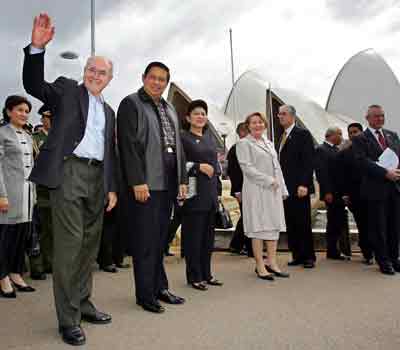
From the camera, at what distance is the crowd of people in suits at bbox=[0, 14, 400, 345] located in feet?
7.81

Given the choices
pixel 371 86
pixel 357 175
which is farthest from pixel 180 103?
pixel 357 175

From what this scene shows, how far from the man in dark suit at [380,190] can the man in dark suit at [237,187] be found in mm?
1332

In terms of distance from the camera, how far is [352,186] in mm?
4863

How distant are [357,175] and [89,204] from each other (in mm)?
3402

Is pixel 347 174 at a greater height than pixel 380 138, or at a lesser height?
lesser

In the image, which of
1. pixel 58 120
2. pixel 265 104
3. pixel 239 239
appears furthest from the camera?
pixel 265 104

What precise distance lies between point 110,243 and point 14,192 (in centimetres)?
133

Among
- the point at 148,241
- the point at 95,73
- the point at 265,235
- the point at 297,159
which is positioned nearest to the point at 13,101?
the point at 95,73

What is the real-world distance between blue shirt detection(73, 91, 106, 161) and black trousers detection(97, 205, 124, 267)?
1.97 meters

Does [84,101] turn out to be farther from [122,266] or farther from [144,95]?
[122,266]

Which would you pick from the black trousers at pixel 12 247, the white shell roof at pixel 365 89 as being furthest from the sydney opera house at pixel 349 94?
the black trousers at pixel 12 247

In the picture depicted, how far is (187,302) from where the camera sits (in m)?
3.11

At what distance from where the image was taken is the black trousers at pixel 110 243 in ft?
14.5

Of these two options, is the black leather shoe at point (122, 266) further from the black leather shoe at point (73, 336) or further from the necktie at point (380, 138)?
the necktie at point (380, 138)
